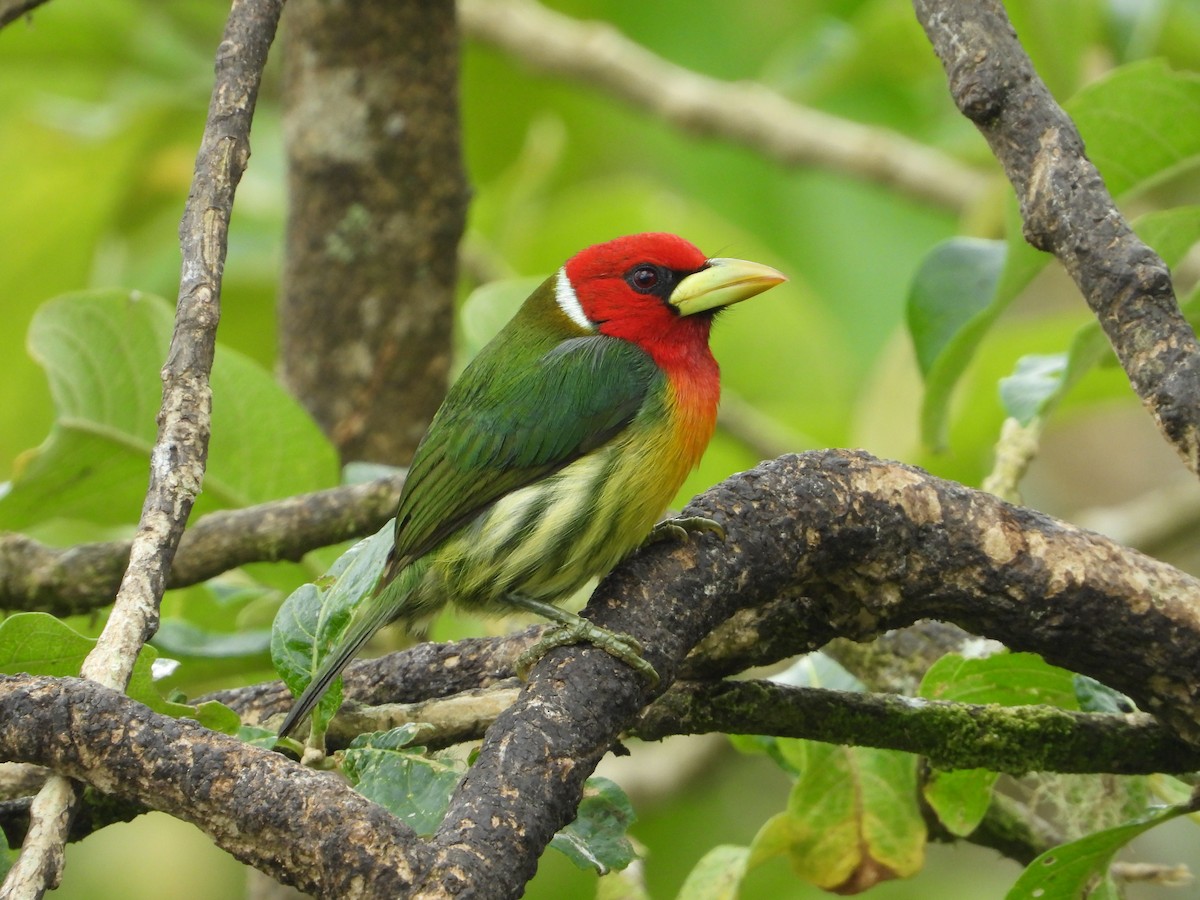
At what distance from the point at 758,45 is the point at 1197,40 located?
190 centimetres

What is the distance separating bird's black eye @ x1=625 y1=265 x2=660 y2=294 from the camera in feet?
10.1

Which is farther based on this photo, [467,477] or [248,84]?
[467,477]

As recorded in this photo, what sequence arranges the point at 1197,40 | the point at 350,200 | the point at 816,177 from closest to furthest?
the point at 350,200
the point at 1197,40
the point at 816,177

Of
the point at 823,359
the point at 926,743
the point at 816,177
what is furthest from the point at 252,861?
the point at 816,177

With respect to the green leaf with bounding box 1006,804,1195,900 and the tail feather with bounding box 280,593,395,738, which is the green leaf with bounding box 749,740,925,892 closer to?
the green leaf with bounding box 1006,804,1195,900

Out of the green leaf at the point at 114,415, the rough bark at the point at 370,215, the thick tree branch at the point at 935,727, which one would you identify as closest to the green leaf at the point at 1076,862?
the thick tree branch at the point at 935,727

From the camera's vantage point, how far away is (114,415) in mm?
2857

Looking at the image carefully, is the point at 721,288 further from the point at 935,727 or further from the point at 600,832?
the point at 600,832

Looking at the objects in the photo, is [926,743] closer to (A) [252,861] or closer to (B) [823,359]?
(A) [252,861]

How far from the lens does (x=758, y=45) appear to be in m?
5.86

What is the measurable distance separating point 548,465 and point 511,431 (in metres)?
0.10

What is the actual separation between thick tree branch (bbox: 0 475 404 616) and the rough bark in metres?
1.04

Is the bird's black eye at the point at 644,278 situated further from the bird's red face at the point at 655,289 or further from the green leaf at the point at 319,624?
the green leaf at the point at 319,624

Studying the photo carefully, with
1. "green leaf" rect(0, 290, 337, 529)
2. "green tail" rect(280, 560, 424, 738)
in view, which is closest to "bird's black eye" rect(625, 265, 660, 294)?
"green leaf" rect(0, 290, 337, 529)
